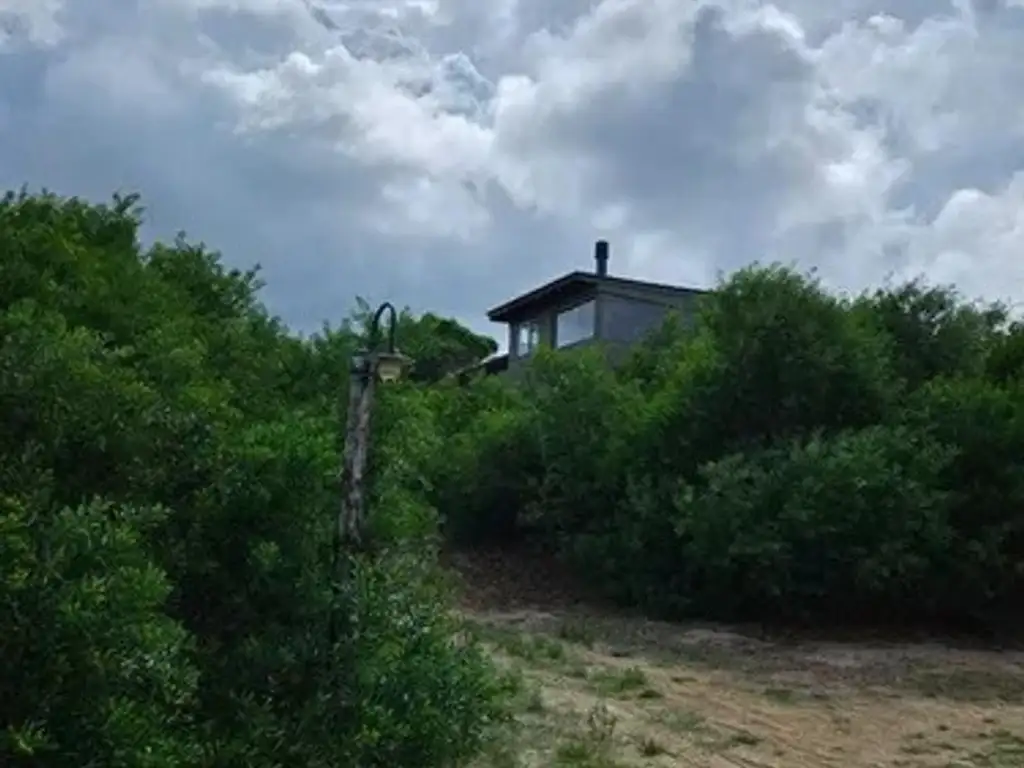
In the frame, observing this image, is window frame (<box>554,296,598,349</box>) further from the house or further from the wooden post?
the wooden post

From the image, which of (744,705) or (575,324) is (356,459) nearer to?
(744,705)

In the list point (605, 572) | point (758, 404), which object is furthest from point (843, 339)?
point (605, 572)

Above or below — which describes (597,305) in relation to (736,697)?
above

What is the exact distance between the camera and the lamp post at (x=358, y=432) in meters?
4.49

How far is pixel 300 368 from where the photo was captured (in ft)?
17.7

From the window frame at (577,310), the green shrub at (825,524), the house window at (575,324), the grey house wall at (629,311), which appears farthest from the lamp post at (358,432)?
the house window at (575,324)

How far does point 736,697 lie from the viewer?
736 cm

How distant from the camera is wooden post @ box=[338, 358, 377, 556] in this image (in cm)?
449

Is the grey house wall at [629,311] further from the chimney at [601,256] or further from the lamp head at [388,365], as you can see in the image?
the lamp head at [388,365]

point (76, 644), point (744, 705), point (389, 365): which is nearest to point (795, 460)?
point (744, 705)

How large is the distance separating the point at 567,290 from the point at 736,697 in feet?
49.1

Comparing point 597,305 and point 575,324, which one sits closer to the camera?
point 597,305

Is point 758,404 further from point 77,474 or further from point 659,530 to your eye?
point 77,474

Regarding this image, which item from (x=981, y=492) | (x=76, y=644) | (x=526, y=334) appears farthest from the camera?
(x=526, y=334)
